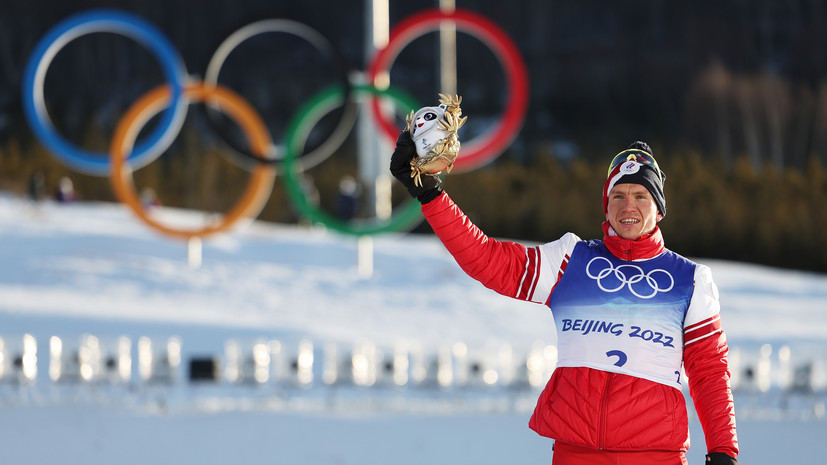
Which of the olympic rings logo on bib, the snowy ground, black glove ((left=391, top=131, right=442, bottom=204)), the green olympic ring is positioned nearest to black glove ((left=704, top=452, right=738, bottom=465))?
the olympic rings logo on bib

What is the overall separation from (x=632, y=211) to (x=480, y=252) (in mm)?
489

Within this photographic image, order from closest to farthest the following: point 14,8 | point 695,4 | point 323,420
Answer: point 323,420
point 695,4
point 14,8

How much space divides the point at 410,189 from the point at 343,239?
13946 mm

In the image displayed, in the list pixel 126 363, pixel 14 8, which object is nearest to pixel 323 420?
pixel 126 363

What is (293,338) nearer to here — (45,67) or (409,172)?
(45,67)

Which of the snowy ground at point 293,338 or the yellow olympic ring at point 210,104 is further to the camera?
the yellow olympic ring at point 210,104

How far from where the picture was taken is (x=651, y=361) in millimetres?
2891

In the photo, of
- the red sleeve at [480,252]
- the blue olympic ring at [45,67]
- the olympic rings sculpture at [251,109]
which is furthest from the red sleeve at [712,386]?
the blue olympic ring at [45,67]

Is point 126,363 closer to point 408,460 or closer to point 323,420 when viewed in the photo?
point 323,420

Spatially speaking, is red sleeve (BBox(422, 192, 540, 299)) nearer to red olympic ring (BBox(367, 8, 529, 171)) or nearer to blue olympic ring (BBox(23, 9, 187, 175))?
red olympic ring (BBox(367, 8, 529, 171))

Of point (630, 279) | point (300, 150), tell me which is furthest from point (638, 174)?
point (300, 150)

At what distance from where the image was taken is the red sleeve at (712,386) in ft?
9.19

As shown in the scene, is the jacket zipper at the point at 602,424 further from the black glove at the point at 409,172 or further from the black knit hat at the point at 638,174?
the black glove at the point at 409,172

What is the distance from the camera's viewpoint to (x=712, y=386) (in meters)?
2.86
